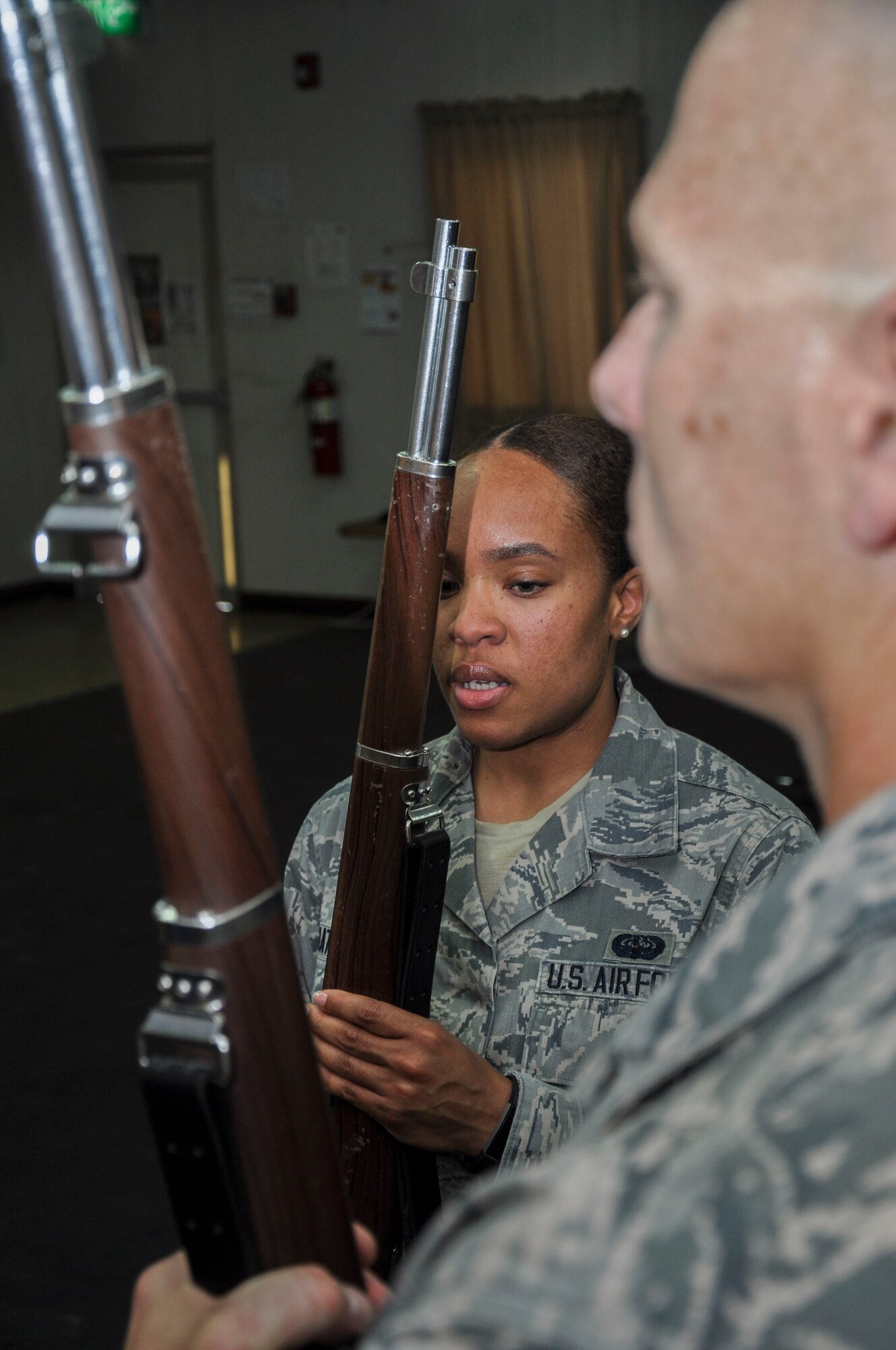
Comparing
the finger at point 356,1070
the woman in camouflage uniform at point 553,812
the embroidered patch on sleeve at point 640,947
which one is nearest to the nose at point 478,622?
the woman in camouflage uniform at point 553,812

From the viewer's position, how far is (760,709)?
64 cm

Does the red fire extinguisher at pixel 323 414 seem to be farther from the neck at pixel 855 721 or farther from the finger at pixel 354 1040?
the neck at pixel 855 721

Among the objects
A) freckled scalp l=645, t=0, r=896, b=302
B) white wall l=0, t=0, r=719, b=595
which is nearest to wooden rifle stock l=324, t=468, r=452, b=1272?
freckled scalp l=645, t=0, r=896, b=302

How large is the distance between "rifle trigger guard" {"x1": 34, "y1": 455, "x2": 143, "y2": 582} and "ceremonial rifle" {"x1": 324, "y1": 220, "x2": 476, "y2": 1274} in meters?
0.67

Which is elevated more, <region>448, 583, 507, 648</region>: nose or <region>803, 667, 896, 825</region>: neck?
<region>803, 667, 896, 825</region>: neck

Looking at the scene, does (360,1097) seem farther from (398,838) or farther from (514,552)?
(514,552)

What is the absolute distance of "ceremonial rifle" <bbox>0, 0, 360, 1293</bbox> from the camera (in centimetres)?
64

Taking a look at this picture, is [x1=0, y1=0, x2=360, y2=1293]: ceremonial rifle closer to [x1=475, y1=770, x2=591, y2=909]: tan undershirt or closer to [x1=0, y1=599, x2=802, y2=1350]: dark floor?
[x1=475, y1=770, x2=591, y2=909]: tan undershirt

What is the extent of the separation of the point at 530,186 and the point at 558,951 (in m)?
6.04

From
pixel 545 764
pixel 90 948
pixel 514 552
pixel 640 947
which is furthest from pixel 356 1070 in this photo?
pixel 90 948

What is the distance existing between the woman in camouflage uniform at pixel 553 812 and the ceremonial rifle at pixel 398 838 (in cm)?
7

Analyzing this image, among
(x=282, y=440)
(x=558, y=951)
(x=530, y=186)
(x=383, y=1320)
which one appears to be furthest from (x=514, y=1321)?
(x=282, y=440)

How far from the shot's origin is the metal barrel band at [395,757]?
1.37 m

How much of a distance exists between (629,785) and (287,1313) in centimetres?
95
